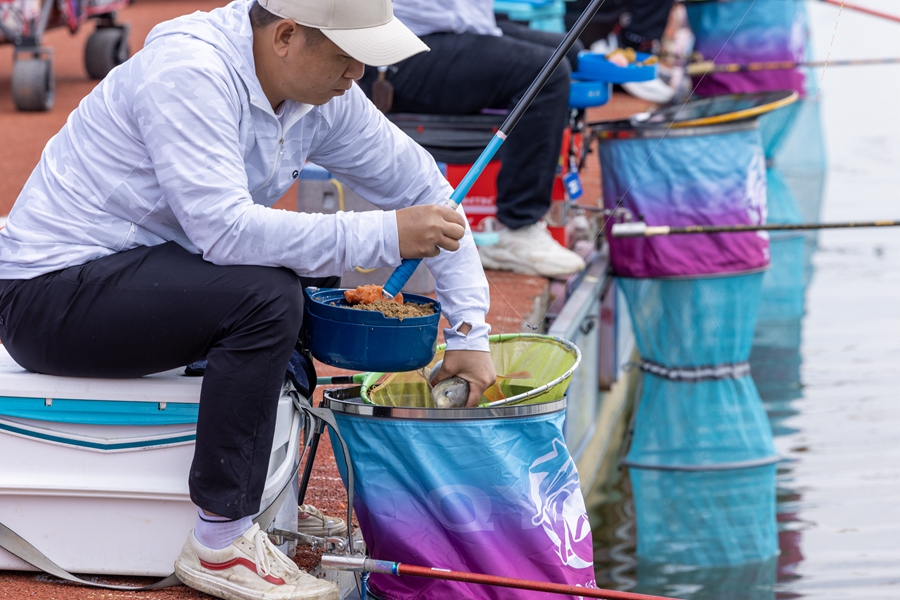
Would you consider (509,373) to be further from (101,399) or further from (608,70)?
(608,70)

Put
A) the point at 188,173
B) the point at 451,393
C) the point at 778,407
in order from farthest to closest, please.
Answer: the point at 778,407, the point at 451,393, the point at 188,173

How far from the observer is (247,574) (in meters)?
1.94

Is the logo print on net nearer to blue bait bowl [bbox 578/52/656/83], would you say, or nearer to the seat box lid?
the seat box lid

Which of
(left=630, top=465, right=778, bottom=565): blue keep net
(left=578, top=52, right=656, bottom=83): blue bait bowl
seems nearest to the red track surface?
(left=578, top=52, right=656, bottom=83): blue bait bowl

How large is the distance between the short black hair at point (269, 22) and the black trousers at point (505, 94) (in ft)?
6.52

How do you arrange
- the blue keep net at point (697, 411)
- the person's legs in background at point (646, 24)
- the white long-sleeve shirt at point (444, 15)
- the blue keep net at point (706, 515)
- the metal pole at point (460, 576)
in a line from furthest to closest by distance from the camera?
the person's legs in background at point (646, 24) → the blue keep net at point (697, 411) → the blue keep net at point (706, 515) → the white long-sleeve shirt at point (444, 15) → the metal pole at point (460, 576)

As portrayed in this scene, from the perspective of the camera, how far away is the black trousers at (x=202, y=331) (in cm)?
Result: 187

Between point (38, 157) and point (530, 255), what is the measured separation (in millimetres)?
3239

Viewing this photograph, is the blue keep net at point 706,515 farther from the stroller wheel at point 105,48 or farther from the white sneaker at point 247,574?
the stroller wheel at point 105,48

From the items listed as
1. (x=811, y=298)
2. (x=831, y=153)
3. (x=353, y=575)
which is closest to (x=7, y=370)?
(x=353, y=575)

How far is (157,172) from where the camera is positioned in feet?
6.07

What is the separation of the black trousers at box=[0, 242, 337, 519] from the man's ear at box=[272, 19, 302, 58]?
36cm

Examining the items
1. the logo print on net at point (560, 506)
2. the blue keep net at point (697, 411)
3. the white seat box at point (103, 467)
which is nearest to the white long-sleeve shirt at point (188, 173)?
the white seat box at point (103, 467)

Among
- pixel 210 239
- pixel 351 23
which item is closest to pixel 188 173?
pixel 210 239
